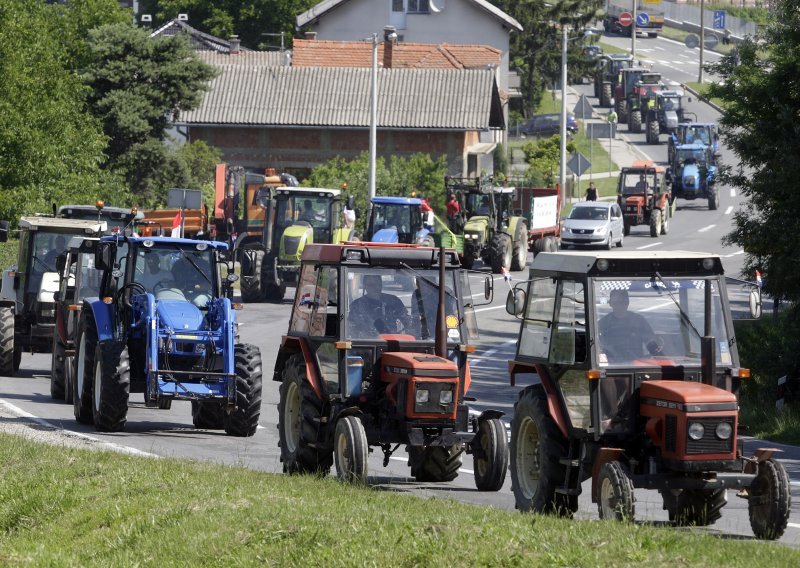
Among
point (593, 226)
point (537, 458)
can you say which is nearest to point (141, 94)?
point (593, 226)

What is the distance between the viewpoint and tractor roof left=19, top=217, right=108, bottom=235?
2545cm

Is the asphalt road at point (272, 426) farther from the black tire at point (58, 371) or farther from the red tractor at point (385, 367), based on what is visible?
the red tractor at point (385, 367)

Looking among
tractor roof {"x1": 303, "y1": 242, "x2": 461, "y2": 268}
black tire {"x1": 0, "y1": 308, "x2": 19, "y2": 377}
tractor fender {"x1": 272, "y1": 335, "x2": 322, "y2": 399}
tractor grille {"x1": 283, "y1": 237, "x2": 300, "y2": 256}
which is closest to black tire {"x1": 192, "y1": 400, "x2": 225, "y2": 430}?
tractor fender {"x1": 272, "y1": 335, "x2": 322, "y2": 399}

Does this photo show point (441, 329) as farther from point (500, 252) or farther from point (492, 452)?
point (500, 252)

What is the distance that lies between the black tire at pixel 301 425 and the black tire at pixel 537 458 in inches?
87.4

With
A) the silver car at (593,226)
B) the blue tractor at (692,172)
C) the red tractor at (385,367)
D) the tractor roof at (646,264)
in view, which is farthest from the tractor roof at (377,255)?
the blue tractor at (692,172)

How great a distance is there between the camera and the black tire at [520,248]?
44.2m

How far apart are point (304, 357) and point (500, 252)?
1110 inches

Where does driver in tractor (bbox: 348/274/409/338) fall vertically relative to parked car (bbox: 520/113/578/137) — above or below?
below

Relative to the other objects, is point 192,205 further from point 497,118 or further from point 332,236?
point 497,118

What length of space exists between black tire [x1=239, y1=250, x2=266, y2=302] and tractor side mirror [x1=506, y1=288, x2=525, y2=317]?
23.7 metres

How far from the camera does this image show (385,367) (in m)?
14.0

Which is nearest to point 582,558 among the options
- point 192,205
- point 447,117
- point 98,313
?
point 98,313

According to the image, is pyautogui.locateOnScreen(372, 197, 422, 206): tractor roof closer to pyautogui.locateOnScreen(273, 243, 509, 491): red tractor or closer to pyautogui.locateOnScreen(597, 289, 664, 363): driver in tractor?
pyautogui.locateOnScreen(273, 243, 509, 491): red tractor
